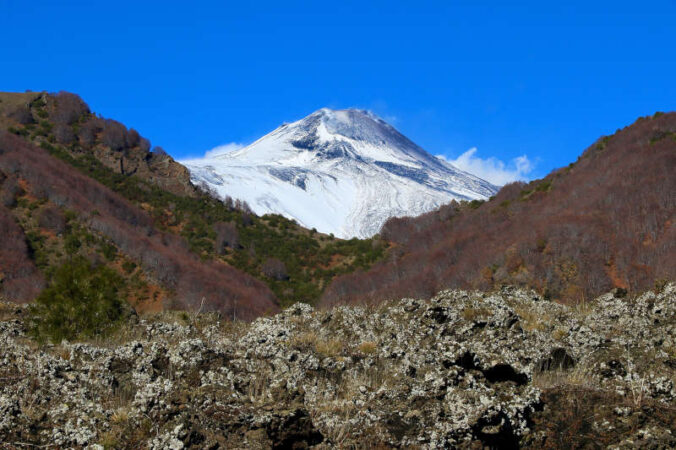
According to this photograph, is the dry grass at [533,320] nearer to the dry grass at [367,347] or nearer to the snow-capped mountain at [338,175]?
the dry grass at [367,347]

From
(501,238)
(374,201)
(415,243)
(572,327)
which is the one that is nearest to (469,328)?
(572,327)

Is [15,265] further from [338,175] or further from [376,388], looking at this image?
[338,175]

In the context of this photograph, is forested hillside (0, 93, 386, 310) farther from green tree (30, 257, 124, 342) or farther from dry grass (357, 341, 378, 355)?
dry grass (357, 341, 378, 355)

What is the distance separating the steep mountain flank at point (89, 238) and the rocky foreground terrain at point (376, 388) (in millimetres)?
23918

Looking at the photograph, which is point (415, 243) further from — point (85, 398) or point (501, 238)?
point (85, 398)

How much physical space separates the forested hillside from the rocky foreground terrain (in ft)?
93.2

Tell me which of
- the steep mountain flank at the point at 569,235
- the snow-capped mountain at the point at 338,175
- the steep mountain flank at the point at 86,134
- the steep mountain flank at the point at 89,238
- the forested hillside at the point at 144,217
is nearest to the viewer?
the steep mountain flank at the point at 569,235

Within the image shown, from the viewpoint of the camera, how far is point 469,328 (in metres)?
6.70

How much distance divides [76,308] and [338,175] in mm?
139410

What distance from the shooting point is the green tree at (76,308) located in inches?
361

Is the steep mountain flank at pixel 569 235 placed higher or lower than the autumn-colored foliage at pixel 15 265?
higher

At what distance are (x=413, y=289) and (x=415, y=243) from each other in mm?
16869

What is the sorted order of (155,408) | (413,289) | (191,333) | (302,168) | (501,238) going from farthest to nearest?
(302,168)
(501,238)
(413,289)
(191,333)
(155,408)

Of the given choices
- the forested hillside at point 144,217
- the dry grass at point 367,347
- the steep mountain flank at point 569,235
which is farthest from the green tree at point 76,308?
the forested hillside at point 144,217
